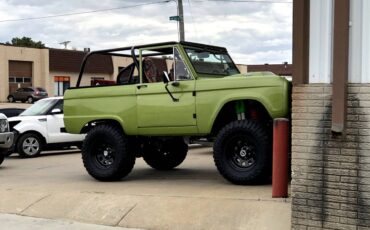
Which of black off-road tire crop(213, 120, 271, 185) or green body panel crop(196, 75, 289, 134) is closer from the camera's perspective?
green body panel crop(196, 75, 289, 134)

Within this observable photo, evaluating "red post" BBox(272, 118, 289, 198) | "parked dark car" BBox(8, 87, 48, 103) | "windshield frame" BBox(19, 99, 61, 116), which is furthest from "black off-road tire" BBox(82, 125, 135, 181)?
"parked dark car" BBox(8, 87, 48, 103)

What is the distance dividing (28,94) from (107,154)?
47732 mm

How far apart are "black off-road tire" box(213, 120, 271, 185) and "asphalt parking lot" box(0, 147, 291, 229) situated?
184 mm

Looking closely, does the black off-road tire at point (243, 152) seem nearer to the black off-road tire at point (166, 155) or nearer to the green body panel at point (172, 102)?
the green body panel at point (172, 102)

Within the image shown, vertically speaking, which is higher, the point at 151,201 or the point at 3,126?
the point at 3,126

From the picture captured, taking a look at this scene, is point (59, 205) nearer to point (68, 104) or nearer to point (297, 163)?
point (68, 104)

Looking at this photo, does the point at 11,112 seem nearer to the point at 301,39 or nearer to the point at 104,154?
the point at 104,154

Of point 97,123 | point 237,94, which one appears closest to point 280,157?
point 237,94

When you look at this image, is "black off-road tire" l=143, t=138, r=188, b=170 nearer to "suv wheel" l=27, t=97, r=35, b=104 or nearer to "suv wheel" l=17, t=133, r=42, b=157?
"suv wheel" l=17, t=133, r=42, b=157

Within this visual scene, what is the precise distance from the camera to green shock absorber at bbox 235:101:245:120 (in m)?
8.26

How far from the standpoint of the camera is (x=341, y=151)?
5660 mm

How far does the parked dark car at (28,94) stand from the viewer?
5488 centimetres

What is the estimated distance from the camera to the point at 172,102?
869 cm

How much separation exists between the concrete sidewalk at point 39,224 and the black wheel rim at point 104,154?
207 cm
